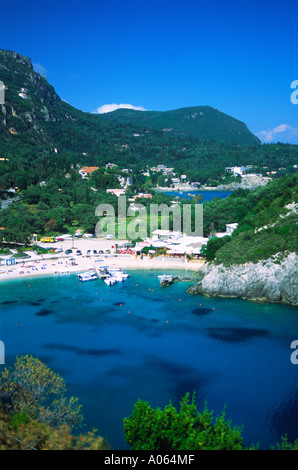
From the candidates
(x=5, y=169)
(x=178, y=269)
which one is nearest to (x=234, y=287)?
(x=178, y=269)

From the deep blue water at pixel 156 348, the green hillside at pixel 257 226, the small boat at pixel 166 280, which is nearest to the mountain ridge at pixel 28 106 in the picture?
the green hillside at pixel 257 226

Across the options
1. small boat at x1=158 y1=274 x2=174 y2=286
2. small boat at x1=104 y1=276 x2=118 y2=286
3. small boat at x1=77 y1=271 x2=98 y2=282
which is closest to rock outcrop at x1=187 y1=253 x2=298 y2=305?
small boat at x1=158 y1=274 x2=174 y2=286

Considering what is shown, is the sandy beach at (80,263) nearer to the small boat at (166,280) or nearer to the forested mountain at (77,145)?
→ the small boat at (166,280)

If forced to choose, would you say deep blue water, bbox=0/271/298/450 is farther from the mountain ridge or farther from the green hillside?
the mountain ridge

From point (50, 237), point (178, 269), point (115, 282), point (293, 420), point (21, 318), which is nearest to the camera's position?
point (293, 420)
